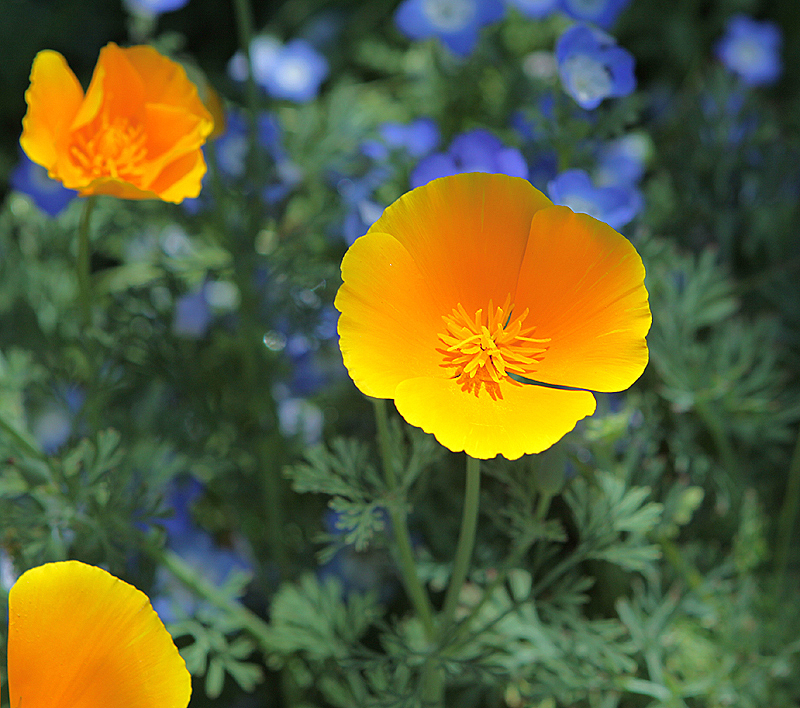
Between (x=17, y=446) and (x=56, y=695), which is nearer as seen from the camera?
(x=56, y=695)

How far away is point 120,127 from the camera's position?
95 cm

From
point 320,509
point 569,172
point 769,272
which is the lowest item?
point 320,509

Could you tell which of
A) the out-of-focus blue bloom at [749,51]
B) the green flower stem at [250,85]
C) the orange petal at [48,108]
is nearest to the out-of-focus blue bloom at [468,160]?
the green flower stem at [250,85]

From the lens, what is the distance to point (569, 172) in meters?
1.13

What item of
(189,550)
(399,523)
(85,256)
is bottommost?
(189,550)

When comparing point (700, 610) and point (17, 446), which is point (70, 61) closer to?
point (17, 446)

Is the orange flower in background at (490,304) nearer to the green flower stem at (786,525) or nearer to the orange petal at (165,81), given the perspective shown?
the orange petal at (165,81)

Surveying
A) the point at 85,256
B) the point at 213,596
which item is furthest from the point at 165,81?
the point at 213,596

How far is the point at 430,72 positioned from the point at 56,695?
4.73 ft

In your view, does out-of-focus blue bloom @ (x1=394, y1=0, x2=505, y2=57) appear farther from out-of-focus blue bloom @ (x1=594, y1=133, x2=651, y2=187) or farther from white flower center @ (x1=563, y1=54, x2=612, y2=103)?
white flower center @ (x1=563, y1=54, x2=612, y2=103)

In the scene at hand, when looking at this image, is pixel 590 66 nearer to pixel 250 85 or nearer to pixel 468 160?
pixel 468 160

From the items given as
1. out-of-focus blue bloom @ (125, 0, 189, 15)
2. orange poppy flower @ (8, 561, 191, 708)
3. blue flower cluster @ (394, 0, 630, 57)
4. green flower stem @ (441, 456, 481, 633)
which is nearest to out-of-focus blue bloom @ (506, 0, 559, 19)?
blue flower cluster @ (394, 0, 630, 57)

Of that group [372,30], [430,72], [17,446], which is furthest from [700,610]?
[372,30]

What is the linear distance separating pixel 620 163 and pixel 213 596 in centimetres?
105
